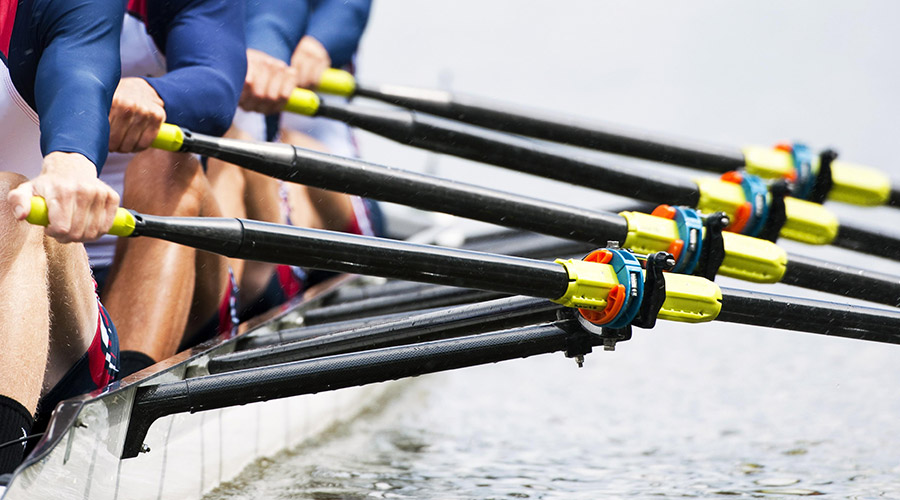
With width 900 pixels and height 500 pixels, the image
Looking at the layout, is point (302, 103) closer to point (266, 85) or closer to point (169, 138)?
point (266, 85)

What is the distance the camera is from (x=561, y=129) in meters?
1.92

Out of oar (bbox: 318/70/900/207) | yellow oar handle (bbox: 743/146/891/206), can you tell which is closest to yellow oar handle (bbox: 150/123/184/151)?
oar (bbox: 318/70/900/207)

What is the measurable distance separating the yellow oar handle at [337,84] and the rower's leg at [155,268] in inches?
30.2

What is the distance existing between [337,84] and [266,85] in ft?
1.17

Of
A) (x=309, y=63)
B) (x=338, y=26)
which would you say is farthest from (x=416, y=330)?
(x=338, y=26)

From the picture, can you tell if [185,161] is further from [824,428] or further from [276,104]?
[824,428]

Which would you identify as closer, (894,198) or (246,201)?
(246,201)

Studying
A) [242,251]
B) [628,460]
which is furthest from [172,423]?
[628,460]

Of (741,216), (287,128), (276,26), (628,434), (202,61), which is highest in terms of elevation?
(276,26)

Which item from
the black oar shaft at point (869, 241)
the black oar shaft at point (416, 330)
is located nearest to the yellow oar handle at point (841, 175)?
the black oar shaft at point (869, 241)

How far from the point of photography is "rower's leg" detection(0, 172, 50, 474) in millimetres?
854

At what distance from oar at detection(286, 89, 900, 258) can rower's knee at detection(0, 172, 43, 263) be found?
86 centimetres

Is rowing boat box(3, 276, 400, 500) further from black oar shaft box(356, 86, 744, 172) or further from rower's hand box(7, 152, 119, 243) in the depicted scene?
black oar shaft box(356, 86, 744, 172)

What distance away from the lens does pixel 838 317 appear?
1.17 m
